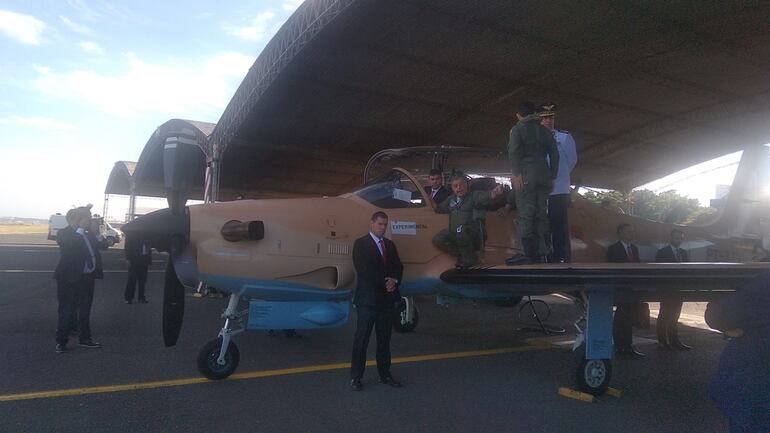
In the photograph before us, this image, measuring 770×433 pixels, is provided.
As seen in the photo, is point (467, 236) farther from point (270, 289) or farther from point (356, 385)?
point (270, 289)

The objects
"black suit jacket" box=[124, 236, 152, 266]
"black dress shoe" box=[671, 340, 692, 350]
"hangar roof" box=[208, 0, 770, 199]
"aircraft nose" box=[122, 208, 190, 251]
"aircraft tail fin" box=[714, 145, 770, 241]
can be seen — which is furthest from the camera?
"hangar roof" box=[208, 0, 770, 199]

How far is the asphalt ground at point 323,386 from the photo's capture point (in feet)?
13.5

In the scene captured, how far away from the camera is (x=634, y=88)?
539 inches

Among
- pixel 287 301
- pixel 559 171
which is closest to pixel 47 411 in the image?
pixel 287 301

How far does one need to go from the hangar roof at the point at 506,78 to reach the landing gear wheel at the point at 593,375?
2.54 meters

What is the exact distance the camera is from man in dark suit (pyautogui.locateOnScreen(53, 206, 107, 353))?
247 inches

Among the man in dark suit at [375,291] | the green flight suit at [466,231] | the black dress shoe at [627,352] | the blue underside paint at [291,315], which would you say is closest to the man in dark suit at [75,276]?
the blue underside paint at [291,315]

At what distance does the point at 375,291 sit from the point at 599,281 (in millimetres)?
2131

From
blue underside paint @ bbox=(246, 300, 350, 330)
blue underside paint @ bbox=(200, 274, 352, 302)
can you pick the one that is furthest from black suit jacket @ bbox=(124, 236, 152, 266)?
blue underside paint @ bbox=(246, 300, 350, 330)

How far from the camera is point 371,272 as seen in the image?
4.91m

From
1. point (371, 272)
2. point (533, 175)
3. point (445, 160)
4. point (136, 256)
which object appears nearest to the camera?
point (371, 272)

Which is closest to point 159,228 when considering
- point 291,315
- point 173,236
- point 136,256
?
point 173,236

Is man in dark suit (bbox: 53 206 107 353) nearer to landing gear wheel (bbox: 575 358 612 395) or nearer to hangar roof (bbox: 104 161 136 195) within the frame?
landing gear wheel (bbox: 575 358 612 395)

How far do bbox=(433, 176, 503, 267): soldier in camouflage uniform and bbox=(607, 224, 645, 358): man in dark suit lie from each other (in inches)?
89.5
